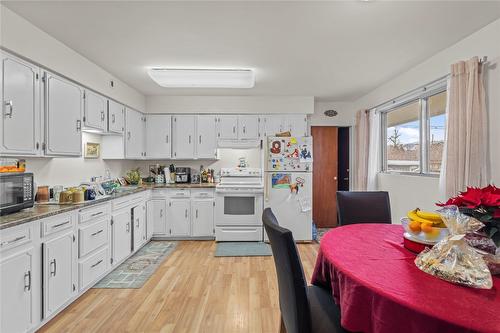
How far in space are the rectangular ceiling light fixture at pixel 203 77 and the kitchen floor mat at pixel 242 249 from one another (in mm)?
2299

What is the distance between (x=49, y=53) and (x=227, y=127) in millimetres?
2638

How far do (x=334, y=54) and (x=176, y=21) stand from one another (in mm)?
1635

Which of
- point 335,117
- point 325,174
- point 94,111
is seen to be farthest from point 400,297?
point 335,117

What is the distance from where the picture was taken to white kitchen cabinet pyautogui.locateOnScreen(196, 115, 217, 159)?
4.59 m

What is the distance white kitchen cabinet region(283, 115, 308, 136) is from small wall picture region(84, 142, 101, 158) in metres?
2.90

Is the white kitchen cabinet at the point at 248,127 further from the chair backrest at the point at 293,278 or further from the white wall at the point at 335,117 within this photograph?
the chair backrest at the point at 293,278

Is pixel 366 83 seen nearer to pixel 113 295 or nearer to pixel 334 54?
pixel 334 54

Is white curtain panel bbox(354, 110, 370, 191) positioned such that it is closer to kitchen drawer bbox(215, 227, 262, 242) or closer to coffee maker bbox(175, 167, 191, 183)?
kitchen drawer bbox(215, 227, 262, 242)

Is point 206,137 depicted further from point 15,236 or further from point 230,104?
point 15,236

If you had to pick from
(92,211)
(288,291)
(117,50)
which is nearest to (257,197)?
(92,211)

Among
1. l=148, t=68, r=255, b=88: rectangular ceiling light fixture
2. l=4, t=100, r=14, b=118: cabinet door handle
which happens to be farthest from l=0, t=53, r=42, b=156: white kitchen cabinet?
l=148, t=68, r=255, b=88: rectangular ceiling light fixture

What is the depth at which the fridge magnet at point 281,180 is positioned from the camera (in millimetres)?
4117

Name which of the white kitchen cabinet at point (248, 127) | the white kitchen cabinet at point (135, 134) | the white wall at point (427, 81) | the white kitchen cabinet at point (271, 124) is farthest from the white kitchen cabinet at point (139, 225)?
the white wall at point (427, 81)

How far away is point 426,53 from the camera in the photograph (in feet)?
9.23
